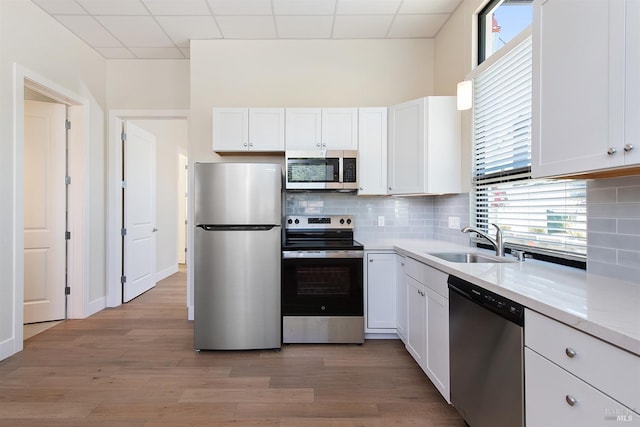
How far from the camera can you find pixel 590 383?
0.96 m

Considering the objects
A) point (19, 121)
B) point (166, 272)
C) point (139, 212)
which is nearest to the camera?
point (19, 121)

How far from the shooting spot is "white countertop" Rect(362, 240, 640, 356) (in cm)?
92

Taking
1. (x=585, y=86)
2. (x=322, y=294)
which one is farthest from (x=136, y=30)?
(x=585, y=86)

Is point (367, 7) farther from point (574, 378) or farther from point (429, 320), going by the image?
point (574, 378)

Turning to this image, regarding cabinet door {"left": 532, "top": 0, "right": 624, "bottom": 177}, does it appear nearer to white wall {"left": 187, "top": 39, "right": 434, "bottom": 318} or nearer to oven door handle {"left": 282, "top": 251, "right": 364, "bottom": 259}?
oven door handle {"left": 282, "top": 251, "right": 364, "bottom": 259}

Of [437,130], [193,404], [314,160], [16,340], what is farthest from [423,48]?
[16,340]

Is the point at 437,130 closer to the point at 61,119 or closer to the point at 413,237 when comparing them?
the point at 413,237

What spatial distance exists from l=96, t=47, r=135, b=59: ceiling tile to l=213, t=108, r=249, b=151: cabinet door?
164 centimetres

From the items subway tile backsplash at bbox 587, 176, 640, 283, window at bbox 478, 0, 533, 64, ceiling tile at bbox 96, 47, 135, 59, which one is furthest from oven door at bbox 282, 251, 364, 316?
ceiling tile at bbox 96, 47, 135, 59

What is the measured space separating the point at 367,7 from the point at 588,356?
308cm

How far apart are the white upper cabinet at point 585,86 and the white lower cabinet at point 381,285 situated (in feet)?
5.05

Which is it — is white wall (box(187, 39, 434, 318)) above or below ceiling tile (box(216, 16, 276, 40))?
below

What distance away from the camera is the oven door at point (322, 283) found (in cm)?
283

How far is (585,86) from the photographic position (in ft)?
4.16
